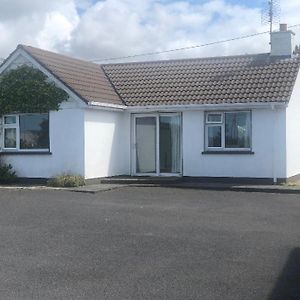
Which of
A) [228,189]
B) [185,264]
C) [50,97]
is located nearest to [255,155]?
[228,189]

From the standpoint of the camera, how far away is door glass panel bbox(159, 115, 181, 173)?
21156 mm

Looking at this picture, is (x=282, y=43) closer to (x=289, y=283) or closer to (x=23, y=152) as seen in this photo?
(x=23, y=152)

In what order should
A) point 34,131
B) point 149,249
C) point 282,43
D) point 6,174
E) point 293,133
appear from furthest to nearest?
1. point 282,43
2. point 293,133
3. point 34,131
4. point 6,174
5. point 149,249

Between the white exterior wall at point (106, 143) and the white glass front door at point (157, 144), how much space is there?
410 millimetres

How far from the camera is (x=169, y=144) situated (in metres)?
21.3

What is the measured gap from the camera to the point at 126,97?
2217cm

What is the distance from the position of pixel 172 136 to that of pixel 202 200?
5.96m

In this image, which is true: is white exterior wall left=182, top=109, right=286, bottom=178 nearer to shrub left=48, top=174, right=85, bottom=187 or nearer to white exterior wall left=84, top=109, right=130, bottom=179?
white exterior wall left=84, top=109, right=130, bottom=179

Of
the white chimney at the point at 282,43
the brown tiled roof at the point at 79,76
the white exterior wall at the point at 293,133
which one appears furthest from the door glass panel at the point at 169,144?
the white chimney at the point at 282,43

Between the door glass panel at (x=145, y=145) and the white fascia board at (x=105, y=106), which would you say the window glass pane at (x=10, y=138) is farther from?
the door glass panel at (x=145, y=145)

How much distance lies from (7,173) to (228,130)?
7732 millimetres

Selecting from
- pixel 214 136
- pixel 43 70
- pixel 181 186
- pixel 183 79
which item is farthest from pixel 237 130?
pixel 43 70

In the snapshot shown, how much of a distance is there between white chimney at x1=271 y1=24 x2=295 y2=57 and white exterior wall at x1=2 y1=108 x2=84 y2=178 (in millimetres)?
7774

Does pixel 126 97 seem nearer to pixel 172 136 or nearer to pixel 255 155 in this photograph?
pixel 172 136
